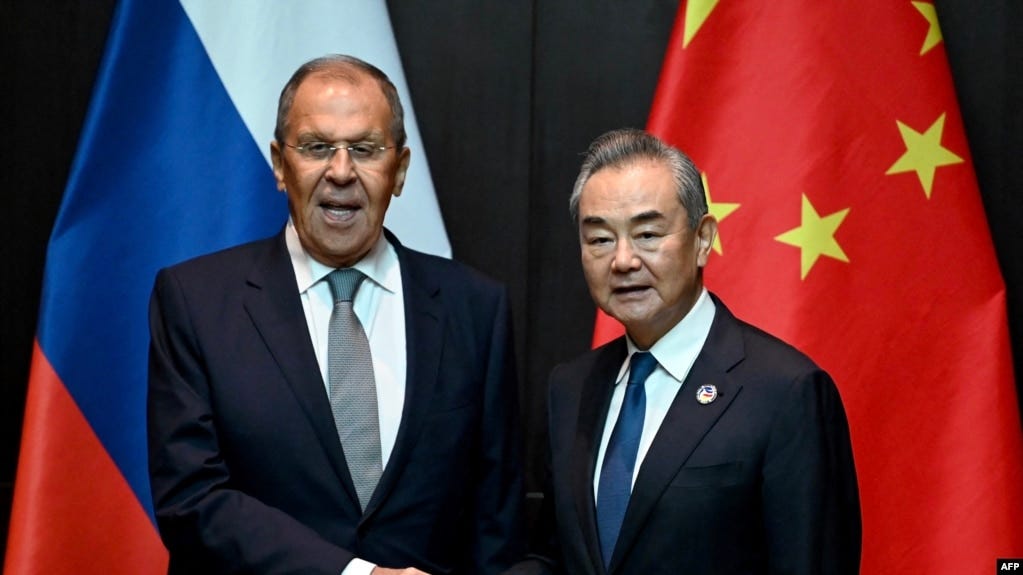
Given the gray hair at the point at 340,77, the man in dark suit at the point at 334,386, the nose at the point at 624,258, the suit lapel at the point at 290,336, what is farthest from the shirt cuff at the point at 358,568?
the gray hair at the point at 340,77

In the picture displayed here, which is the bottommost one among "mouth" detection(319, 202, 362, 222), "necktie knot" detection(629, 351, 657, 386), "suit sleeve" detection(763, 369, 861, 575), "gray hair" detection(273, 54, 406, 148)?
"suit sleeve" detection(763, 369, 861, 575)

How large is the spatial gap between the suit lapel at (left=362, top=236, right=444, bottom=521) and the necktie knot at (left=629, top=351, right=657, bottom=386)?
34 centimetres

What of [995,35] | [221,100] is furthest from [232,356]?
[995,35]

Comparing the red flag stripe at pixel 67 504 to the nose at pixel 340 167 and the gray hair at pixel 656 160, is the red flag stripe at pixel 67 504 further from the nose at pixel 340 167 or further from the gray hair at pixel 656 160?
the gray hair at pixel 656 160

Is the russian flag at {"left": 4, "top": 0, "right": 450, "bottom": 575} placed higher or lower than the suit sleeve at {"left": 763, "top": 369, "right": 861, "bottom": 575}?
higher

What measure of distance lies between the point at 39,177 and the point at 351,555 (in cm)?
145

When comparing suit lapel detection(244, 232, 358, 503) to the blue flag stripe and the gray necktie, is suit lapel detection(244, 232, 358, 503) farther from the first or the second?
the blue flag stripe

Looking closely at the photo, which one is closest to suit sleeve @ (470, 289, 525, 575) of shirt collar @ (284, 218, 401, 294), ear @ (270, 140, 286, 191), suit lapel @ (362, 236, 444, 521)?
suit lapel @ (362, 236, 444, 521)

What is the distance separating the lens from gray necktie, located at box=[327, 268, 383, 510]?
2105 mm

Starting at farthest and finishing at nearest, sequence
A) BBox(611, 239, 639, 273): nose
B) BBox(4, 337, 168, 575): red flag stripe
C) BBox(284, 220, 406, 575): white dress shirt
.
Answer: BBox(4, 337, 168, 575): red flag stripe, BBox(284, 220, 406, 575): white dress shirt, BBox(611, 239, 639, 273): nose

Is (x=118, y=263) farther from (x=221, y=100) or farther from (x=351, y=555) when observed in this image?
(x=351, y=555)

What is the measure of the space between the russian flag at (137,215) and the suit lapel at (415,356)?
55 centimetres

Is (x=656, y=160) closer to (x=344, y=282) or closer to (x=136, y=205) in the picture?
(x=344, y=282)

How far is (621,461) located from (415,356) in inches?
16.2
